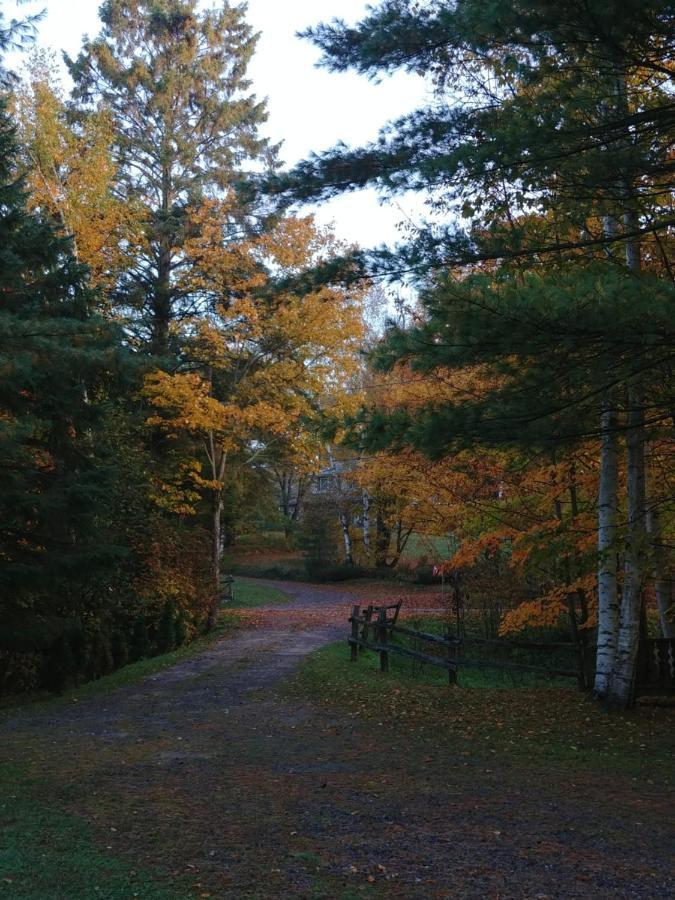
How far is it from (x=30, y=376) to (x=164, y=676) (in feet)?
20.8

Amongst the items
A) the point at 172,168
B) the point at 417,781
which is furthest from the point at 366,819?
the point at 172,168

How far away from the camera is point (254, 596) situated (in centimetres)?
3058

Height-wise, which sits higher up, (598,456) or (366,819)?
(598,456)

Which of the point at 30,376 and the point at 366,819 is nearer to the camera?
the point at 366,819

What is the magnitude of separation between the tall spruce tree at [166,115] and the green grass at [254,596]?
1058 centimetres

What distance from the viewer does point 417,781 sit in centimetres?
666

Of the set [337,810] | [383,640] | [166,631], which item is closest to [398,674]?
[383,640]

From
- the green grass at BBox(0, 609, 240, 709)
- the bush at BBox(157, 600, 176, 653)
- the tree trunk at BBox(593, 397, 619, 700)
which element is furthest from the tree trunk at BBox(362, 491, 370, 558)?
the tree trunk at BBox(593, 397, 619, 700)

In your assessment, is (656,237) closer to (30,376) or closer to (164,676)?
(30,376)

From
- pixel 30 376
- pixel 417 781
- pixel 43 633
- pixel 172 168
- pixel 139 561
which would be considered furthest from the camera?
pixel 172 168

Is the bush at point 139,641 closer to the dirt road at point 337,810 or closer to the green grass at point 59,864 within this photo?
the dirt road at point 337,810

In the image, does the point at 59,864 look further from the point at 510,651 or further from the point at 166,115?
the point at 166,115

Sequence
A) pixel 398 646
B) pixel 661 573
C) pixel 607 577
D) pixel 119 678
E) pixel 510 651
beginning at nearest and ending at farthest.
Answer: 1. pixel 607 577
2. pixel 661 573
3. pixel 119 678
4. pixel 398 646
5. pixel 510 651

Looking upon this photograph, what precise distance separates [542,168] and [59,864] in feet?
21.3
